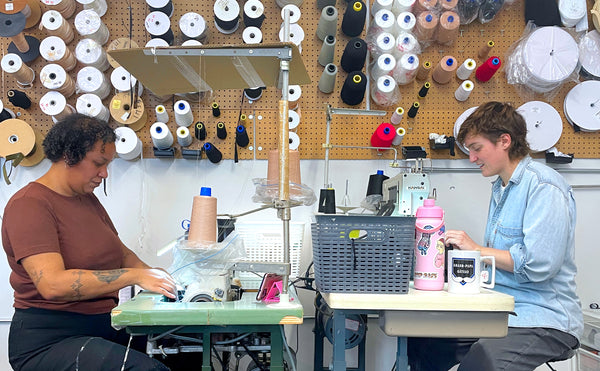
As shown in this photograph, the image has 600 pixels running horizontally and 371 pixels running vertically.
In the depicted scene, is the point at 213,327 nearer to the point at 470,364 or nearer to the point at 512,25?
the point at 470,364

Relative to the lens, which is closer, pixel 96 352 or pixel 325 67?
pixel 96 352

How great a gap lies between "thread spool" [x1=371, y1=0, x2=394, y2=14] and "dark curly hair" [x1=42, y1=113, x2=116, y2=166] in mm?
1524

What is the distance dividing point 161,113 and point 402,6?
1.35 metres

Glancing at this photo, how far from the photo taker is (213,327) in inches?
46.7

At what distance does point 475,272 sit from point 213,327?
2.29 ft

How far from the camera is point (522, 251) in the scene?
4.60 ft

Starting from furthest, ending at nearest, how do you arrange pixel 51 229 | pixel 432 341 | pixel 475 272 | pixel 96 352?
1. pixel 432 341
2. pixel 51 229
3. pixel 96 352
4. pixel 475 272

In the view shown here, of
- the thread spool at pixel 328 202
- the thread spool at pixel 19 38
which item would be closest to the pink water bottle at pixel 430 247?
the thread spool at pixel 328 202

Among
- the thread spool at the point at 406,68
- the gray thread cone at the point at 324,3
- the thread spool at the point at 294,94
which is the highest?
the gray thread cone at the point at 324,3

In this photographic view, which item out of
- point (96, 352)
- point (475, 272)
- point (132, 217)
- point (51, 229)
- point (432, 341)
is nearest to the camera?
point (475, 272)

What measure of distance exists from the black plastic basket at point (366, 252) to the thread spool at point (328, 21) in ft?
4.64

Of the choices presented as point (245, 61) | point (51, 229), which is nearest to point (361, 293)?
point (245, 61)

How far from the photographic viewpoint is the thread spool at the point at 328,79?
2242mm

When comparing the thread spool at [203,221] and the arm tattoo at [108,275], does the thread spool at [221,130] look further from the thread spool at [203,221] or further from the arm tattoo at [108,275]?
the arm tattoo at [108,275]
